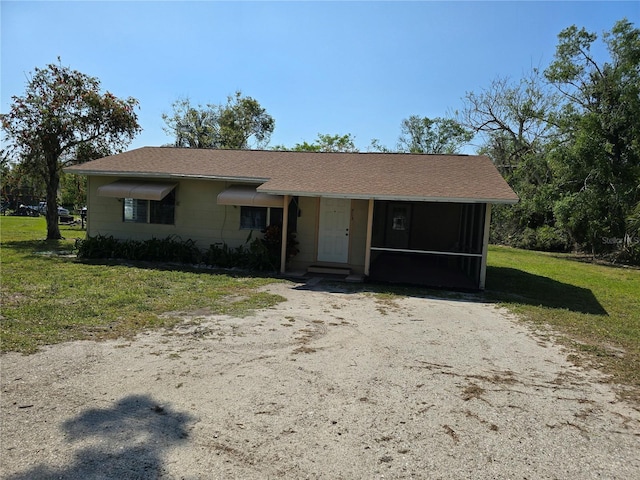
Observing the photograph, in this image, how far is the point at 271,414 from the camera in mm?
3535

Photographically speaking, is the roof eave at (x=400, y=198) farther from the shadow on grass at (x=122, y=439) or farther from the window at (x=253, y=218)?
the shadow on grass at (x=122, y=439)

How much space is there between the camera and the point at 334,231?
38.7 ft

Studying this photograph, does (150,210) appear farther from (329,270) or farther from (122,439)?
(122,439)

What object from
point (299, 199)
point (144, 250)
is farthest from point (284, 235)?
point (144, 250)

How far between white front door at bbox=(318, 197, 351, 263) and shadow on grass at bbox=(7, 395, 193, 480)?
8290 millimetres

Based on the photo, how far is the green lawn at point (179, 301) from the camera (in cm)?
549

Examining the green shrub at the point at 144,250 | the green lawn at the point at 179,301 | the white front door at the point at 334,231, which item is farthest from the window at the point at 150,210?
the white front door at the point at 334,231

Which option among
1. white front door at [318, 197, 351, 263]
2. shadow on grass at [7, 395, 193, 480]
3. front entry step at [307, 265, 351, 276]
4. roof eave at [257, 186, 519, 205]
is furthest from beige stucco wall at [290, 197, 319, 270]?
shadow on grass at [7, 395, 193, 480]

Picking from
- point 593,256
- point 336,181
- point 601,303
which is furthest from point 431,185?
point 593,256

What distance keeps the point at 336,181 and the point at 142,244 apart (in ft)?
19.3

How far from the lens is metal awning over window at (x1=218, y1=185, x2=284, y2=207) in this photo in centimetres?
1124

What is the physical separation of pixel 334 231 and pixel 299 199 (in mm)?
1302

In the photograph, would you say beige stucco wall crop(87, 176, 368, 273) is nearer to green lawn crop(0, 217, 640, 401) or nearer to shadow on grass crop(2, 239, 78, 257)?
shadow on grass crop(2, 239, 78, 257)

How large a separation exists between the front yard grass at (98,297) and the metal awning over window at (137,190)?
201 cm
